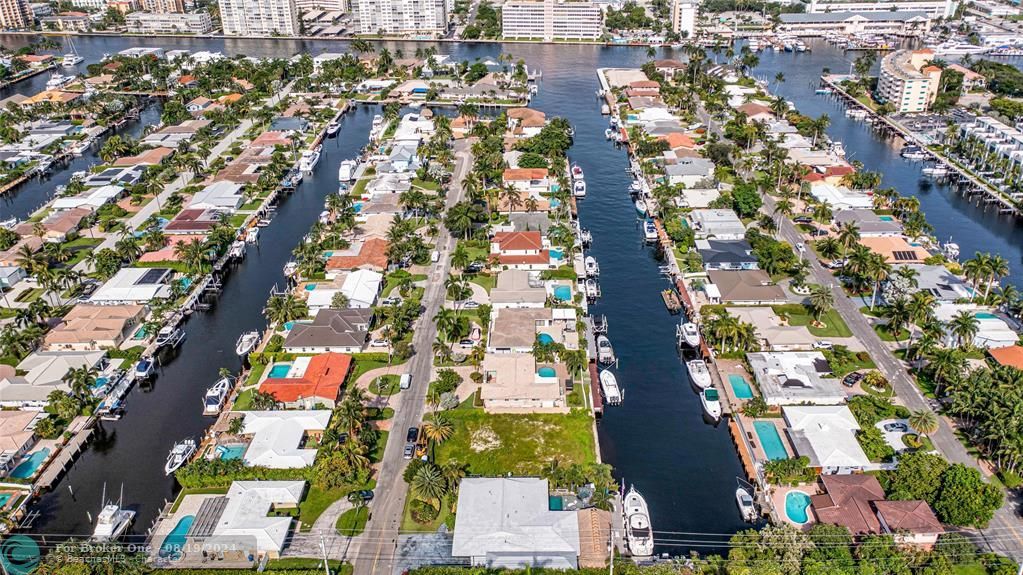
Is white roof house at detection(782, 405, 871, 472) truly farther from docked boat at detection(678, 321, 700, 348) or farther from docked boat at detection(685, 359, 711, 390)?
docked boat at detection(678, 321, 700, 348)

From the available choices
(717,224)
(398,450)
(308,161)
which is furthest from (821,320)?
(308,161)

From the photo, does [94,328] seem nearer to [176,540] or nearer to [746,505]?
[176,540]

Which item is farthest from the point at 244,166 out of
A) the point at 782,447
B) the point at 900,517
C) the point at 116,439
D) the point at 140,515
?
the point at 900,517

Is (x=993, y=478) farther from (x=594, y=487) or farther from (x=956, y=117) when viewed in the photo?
(x=956, y=117)

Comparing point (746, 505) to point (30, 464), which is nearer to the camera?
point (746, 505)

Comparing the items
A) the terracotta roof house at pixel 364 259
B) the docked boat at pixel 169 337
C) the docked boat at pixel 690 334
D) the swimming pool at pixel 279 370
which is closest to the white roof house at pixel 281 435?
the swimming pool at pixel 279 370

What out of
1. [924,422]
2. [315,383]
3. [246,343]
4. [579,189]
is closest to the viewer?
[924,422]

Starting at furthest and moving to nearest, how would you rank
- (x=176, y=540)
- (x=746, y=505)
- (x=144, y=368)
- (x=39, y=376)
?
(x=144, y=368), (x=39, y=376), (x=746, y=505), (x=176, y=540)

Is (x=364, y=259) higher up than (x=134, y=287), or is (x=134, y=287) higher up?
(x=364, y=259)
